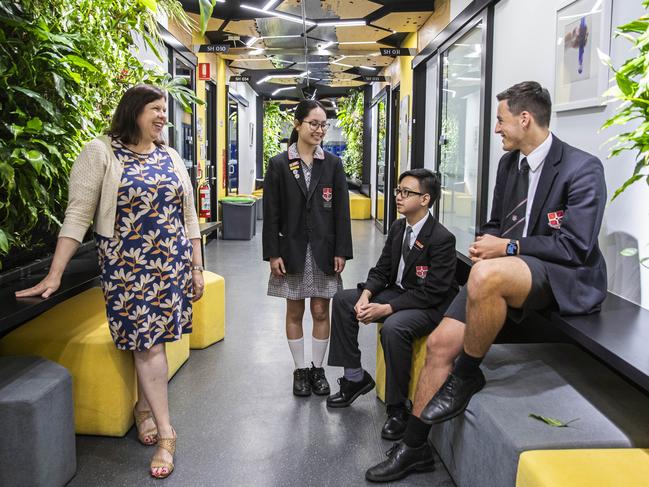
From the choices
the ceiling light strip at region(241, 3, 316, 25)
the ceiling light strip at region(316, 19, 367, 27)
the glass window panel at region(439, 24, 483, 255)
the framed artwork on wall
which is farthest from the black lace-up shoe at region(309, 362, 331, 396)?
the ceiling light strip at region(316, 19, 367, 27)

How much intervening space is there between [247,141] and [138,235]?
495 inches

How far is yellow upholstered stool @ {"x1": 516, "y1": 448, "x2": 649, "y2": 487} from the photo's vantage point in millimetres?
1643

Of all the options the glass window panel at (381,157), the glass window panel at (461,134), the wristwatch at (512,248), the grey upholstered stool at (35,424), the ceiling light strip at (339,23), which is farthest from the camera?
the glass window panel at (381,157)

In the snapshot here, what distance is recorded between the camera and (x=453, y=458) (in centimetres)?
243

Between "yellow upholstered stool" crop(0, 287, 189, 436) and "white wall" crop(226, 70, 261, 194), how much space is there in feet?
31.0

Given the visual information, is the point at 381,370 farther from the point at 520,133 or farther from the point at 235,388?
the point at 520,133

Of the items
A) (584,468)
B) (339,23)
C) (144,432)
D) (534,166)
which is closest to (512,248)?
(534,166)

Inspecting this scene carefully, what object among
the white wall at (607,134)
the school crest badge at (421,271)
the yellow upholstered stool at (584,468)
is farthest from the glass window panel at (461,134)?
the yellow upholstered stool at (584,468)

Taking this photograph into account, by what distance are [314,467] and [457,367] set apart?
2.42 feet

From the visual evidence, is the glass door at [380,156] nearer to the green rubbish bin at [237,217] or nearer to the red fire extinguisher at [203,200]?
the green rubbish bin at [237,217]

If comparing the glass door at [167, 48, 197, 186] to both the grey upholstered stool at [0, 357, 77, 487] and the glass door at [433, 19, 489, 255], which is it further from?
the grey upholstered stool at [0, 357, 77, 487]

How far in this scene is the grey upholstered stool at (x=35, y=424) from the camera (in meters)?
2.14

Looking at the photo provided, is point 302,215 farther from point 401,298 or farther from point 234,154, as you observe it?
point 234,154

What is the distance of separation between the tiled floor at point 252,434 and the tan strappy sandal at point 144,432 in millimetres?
39
